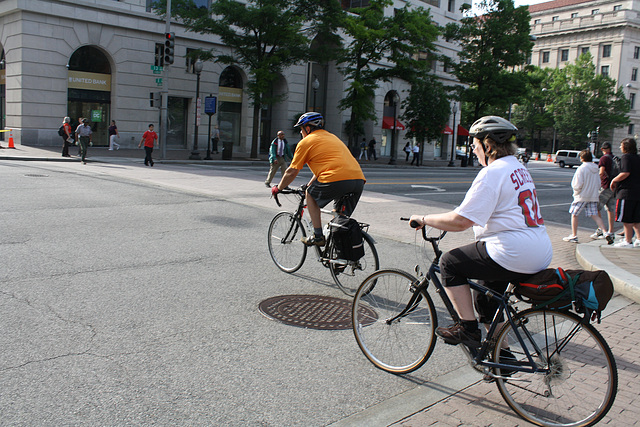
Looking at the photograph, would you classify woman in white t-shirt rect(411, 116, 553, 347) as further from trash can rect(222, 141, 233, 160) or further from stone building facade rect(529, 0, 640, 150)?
stone building facade rect(529, 0, 640, 150)

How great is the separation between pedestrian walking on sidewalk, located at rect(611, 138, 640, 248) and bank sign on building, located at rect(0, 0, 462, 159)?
2155 cm

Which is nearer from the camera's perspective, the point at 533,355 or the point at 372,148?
the point at 533,355

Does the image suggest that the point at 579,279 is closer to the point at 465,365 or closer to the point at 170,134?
the point at 465,365

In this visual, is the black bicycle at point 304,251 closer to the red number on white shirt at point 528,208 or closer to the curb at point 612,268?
the red number on white shirt at point 528,208

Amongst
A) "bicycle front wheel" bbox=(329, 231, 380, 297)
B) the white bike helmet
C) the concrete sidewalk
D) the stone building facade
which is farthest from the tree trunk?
the stone building facade

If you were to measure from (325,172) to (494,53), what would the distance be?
45612 millimetres

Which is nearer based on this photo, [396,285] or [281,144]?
[396,285]

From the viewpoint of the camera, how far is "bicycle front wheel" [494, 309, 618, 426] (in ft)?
10.7

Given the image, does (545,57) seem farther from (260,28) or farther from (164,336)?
(164,336)

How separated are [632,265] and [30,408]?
24.9 feet

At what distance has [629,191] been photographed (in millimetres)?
9383

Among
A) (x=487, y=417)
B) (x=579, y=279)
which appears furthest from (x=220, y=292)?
(x=579, y=279)

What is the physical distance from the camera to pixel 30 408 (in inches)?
128

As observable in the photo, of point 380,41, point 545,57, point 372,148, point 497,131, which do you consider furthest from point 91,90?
point 545,57
